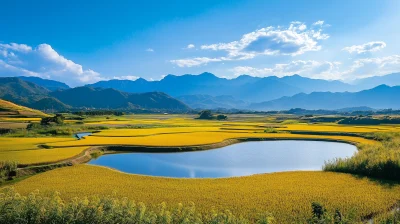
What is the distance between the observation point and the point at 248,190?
1692 cm

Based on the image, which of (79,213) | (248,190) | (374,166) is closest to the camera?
(79,213)

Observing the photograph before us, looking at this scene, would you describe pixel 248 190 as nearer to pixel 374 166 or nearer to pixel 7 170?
pixel 374 166

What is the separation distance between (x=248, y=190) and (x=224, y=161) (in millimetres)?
10405

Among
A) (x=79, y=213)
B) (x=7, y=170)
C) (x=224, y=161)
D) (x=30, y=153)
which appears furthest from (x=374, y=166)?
(x=30, y=153)

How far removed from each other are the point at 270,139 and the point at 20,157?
3264cm

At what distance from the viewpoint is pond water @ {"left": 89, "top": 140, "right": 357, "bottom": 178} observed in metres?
23.5

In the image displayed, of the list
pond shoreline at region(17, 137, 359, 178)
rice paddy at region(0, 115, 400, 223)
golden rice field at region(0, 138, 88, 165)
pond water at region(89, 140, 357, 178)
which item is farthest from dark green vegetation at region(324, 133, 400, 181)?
golden rice field at region(0, 138, 88, 165)

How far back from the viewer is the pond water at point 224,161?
23477 millimetres

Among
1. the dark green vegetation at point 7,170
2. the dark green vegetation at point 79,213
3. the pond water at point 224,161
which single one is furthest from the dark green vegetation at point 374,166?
the dark green vegetation at point 7,170

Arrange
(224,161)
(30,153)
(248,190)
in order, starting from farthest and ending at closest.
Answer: (224,161)
(30,153)
(248,190)

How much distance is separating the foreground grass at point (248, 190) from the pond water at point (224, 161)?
10.4 ft

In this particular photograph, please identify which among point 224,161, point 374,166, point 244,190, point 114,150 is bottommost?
point 244,190

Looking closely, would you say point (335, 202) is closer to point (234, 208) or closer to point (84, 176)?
point (234, 208)

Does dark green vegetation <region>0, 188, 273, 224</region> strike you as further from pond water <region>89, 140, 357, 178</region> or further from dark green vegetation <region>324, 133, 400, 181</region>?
dark green vegetation <region>324, 133, 400, 181</region>
